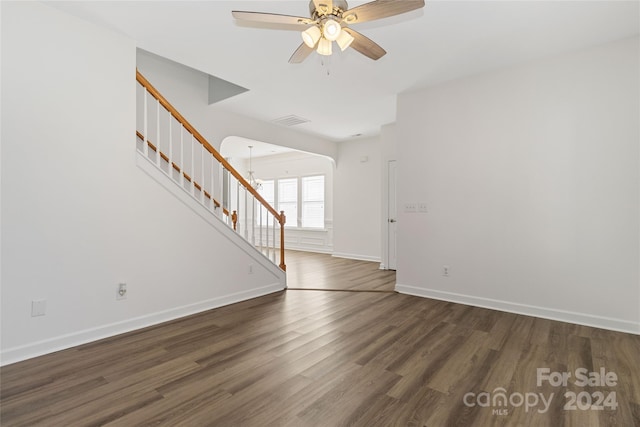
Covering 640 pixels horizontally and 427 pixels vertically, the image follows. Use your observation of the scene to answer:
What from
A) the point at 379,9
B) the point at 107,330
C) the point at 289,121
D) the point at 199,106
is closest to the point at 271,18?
the point at 379,9

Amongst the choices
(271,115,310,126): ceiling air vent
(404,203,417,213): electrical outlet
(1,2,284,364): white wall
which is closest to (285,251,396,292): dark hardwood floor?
(404,203,417,213): electrical outlet

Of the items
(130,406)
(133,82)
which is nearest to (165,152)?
(133,82)

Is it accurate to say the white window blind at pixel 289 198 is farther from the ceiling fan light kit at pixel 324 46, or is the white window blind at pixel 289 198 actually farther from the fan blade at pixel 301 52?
the ceiling fan light kit at pixel 324 46

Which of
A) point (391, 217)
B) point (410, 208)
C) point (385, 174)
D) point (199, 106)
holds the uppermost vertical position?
point (199, 106)

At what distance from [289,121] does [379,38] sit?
2.98 m

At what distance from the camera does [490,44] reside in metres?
3.14

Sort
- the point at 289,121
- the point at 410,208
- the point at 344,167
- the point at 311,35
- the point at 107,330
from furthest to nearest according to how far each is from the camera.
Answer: the point at 344,167 < the point at 289,121 < the point at 410,208 < the point at 107,330 < the point at 311,35

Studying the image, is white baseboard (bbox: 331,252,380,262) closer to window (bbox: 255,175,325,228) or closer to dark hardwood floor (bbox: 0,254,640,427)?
window (bbox: 255,175,325,228)

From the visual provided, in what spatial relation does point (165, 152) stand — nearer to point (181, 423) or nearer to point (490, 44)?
point (181, 423)

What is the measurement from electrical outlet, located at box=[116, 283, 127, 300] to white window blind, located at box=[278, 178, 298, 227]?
20.8 ft

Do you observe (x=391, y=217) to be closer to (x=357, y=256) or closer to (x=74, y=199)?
(x=357, y=256)

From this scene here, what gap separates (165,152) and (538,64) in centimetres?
479

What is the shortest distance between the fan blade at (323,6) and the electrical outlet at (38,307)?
10.1ft

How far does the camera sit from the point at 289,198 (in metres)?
9.36
